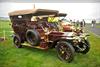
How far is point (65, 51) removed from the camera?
8.27m

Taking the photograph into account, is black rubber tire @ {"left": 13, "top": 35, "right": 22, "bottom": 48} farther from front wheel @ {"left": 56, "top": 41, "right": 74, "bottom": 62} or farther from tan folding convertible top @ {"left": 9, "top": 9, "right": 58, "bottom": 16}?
front wheel @ {"left": 56, "top": 41, "right": 74, "bottom": 62}

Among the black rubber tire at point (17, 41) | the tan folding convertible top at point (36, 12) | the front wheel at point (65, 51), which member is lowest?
the black rubber tire at point (17, 41)

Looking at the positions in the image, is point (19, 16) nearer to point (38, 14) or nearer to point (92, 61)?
point (38, 14)

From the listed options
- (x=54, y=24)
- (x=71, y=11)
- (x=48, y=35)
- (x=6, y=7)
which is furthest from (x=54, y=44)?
(x=6, y=7)

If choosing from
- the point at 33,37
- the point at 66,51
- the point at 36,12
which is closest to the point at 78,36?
the point at 66,51

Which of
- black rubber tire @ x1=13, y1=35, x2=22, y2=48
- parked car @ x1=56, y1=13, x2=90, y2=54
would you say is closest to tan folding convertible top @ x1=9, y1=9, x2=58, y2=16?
parked car @ x1=56, y1=13, x2=90, y2=54

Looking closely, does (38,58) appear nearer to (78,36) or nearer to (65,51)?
(65,51)

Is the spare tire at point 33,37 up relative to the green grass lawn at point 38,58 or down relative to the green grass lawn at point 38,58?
up

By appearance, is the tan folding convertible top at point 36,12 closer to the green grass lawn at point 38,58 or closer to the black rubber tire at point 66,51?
the green grass lawn at point 38,58

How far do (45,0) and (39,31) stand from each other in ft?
5.02

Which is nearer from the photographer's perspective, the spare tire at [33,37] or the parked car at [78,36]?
the parked car at [78,36]

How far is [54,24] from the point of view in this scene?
9711 millimetres

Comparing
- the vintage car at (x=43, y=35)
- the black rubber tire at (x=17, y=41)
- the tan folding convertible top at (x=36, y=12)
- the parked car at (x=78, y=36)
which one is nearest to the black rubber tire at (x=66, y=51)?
the vintage car at (x=43, y=35)

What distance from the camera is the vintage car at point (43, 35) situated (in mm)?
8289
